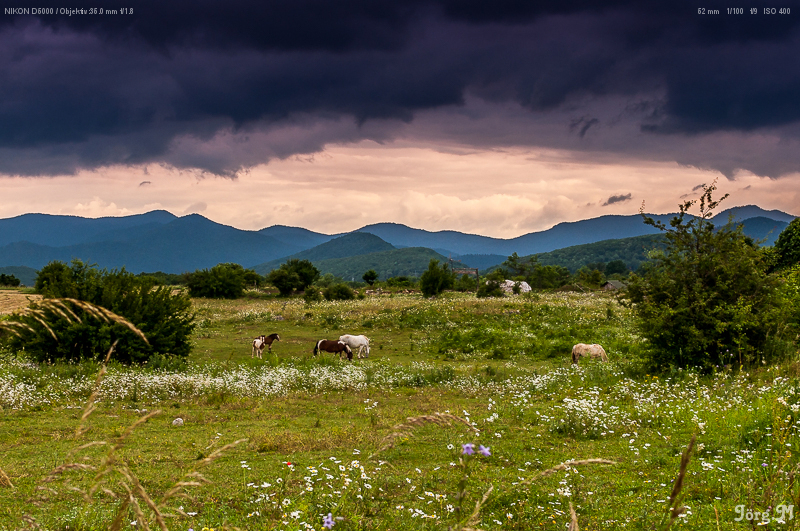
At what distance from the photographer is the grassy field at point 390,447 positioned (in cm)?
537

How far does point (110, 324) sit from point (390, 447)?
2046 centimetres

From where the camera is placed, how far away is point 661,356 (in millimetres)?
16578

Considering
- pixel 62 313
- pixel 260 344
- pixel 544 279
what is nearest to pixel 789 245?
pixel 260 344

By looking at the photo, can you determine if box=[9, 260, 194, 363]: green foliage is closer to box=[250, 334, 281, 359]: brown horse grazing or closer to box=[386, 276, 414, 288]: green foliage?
box=[250, 334, 281, 359]: brown horse grazing

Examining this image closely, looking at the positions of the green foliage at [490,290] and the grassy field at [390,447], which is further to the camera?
the green foliage at [490,290]

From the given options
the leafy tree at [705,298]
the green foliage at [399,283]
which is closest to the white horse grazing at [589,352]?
the leafy tree at [705,298]

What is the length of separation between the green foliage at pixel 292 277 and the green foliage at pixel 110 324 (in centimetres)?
4957

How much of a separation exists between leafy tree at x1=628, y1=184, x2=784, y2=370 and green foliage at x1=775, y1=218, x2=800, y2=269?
74.6ft

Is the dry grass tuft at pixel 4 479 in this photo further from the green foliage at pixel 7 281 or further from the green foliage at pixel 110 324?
the green foliage at pixel 7 281

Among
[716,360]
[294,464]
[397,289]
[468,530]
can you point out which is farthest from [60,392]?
[397,289]

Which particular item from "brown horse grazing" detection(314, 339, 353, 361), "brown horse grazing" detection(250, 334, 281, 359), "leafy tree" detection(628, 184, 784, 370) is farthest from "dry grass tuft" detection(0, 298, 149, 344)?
"brown horse grazing" detection(250, 334, 281, 359)

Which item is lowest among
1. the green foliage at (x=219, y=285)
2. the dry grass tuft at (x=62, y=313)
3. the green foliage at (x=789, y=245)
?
the green foliage at (x=219, y=285)

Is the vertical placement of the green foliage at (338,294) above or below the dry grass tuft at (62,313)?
below

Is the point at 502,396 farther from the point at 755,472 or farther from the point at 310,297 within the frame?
the point at 310,297
